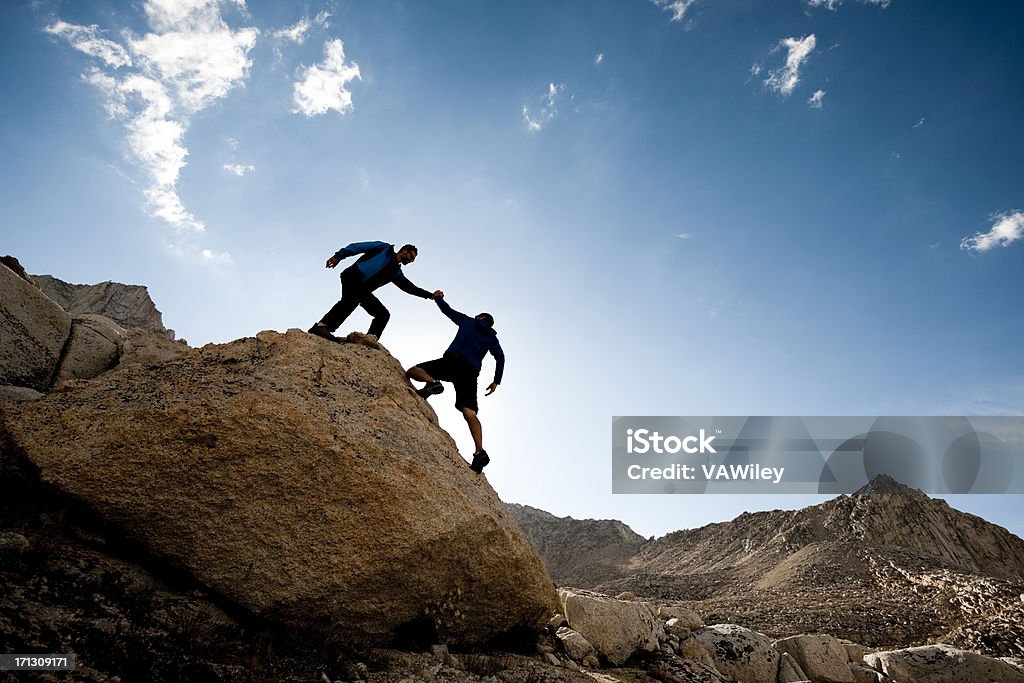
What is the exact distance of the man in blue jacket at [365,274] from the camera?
7.45 m

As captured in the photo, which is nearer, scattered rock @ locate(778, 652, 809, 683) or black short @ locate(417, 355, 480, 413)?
black short @ locate(417, 355, 480, 413)

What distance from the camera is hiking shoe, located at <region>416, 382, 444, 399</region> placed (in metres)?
7.85

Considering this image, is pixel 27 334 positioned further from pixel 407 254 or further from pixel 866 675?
pixel 866 675

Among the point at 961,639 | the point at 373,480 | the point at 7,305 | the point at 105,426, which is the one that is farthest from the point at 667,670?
the point at 961,639

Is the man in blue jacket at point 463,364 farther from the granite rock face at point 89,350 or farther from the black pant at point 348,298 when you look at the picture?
the granite rock face at point 89,350

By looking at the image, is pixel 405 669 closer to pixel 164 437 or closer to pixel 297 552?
pixel 297 552

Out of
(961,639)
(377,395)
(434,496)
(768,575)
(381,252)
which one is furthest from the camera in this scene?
(768,575)

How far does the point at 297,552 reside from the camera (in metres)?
4.91

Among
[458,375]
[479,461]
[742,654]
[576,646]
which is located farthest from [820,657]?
[458,375]

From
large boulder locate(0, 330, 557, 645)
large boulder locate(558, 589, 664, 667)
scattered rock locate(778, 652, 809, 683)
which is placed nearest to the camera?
large boulder locate(0, 330, 557, 645)

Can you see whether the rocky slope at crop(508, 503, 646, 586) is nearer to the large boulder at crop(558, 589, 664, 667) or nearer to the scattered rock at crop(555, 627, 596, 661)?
the large boulder at crop(558, 589, 664, 667)

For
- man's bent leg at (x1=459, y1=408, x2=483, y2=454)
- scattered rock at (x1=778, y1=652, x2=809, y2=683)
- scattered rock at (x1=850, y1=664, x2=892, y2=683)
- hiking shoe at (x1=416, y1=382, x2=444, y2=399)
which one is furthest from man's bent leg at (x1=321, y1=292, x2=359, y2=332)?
scattered rock at (x1=850, y1=664, x2=892, y2=683)

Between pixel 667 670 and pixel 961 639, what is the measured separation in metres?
16.9

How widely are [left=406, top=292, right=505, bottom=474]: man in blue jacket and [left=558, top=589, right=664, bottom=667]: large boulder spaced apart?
9.75ft
